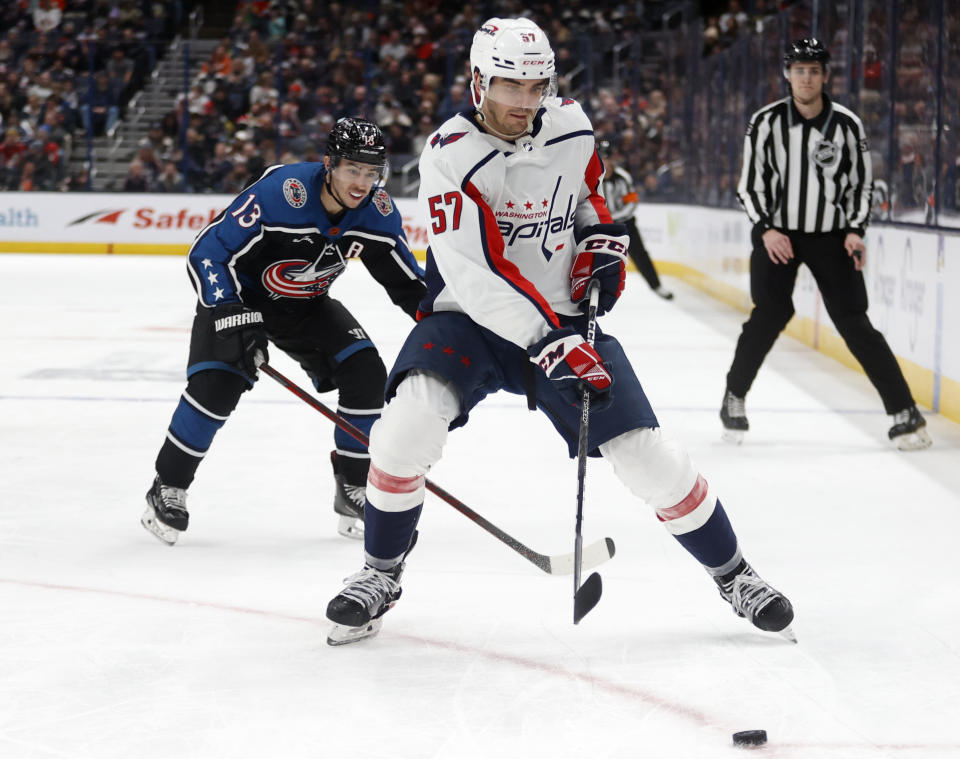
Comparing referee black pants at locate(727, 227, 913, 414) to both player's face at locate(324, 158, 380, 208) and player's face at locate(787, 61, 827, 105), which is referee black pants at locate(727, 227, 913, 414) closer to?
player's face at locate(787, 61, 827, 105)

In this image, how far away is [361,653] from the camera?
2207 mm

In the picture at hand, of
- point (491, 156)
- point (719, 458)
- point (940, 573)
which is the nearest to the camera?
point (491, 156)

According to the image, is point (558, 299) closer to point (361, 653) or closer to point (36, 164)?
point (361, 653)

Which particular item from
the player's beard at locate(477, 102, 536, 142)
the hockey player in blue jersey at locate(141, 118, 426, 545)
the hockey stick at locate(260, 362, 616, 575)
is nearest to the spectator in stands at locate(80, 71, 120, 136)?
the hockey player in blue jersey at locate(141, 118, 426, 545)

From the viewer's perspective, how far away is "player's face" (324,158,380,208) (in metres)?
2.68

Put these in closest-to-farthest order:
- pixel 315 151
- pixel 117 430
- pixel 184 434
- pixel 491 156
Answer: pixel 491 156 → pixel 184 434 → pixel 117 430 → pixel 315 151

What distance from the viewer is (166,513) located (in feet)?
9.60

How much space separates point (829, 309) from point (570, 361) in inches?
92.4

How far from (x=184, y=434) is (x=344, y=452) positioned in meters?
0.40

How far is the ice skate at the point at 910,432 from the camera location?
13.2ft

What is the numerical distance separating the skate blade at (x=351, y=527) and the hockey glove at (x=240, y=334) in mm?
492

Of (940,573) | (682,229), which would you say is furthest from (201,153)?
(940,573)

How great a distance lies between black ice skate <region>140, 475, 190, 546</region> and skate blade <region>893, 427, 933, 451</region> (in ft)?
7.52

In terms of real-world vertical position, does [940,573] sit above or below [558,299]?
below
